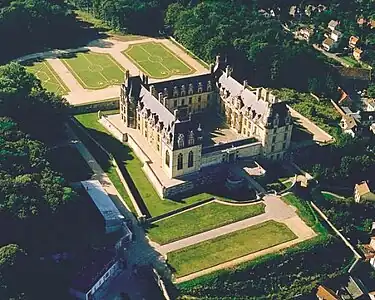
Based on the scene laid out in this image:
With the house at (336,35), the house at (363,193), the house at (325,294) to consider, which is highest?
the house at (336,35)

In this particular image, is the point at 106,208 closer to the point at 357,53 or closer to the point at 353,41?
the point at 357,53

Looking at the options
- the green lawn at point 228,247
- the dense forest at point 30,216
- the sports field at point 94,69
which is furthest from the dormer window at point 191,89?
the green lawn at point 228,247

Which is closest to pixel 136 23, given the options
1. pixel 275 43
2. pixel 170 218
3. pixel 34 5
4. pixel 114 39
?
pixel 114 39

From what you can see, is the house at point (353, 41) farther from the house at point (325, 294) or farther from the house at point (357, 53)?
the house at point (325, 294)

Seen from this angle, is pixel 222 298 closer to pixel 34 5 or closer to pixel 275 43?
pixel 275 43

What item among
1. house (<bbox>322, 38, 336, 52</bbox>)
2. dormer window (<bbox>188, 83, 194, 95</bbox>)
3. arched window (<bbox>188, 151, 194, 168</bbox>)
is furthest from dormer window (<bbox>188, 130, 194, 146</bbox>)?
house (<bbox>322, 38, 336, 52</bbox>)

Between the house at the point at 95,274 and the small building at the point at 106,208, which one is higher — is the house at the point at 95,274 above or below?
below

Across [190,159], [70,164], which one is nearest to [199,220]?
[190,159]
